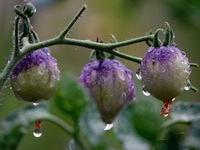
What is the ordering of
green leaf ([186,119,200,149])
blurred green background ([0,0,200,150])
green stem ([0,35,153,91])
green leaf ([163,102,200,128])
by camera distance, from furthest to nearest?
blurred green background ([0,0,200,150]) → green stem ([0,35,153,91]) → green leaf ([163,102,200,128]) → green leaf ([186,119,200,149])

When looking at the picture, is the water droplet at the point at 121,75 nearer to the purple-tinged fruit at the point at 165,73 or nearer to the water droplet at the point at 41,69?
the purple-tinged fruit at the point at 165,73

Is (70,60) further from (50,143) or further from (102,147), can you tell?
(102,147)

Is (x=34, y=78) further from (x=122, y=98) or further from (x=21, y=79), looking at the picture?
(x=122, y=98)

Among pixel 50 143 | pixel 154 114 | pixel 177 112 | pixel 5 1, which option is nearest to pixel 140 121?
pixel 154 114

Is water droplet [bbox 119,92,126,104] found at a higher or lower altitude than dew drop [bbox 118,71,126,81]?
lower

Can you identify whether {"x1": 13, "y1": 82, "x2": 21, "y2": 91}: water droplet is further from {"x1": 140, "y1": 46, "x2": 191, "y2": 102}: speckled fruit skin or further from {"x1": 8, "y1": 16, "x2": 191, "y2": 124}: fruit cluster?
{"x1": 140, "y1": 46, "x2": 191, "y2": 102}: speckled fruit skin

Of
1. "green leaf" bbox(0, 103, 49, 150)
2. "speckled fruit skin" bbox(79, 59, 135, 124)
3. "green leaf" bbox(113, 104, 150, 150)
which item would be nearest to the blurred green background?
"speckled fruit skin" bbox(79, 59, 135, 124)

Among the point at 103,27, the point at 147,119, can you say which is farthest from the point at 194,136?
the point at 103,27
